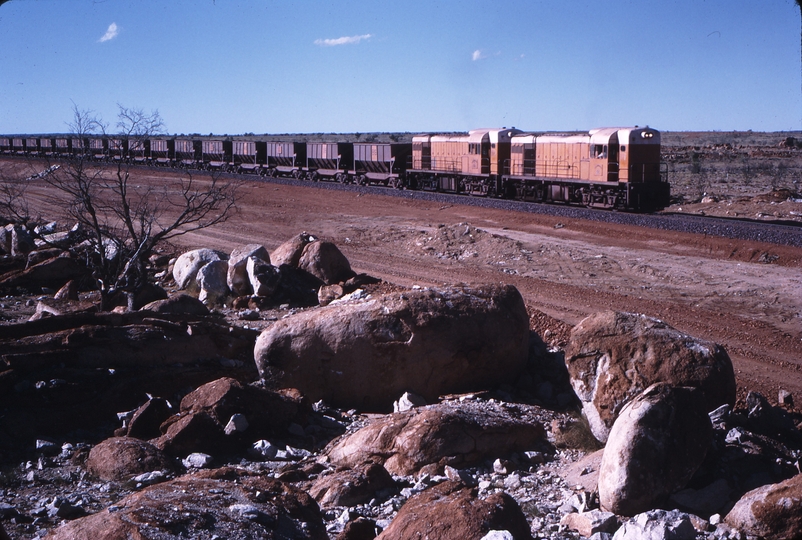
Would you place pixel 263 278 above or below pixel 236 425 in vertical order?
above

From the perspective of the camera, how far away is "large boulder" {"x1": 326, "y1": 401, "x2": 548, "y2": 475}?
24.1 ft

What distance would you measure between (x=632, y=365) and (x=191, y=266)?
41.3ft

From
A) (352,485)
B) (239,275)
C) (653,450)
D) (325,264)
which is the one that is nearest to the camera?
(653,450)

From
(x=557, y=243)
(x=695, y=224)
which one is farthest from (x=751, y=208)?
(x=557, y=243)

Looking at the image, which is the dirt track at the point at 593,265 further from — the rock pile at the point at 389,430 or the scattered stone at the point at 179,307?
the scattered stone at the point at 179,307

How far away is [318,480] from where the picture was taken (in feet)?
23.0

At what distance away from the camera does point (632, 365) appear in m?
8.14

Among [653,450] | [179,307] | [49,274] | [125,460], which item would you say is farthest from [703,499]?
[49,274]

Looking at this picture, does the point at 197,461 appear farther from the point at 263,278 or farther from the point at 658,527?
the point at 263,278

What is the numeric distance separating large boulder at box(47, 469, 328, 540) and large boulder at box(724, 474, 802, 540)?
3.23 meters

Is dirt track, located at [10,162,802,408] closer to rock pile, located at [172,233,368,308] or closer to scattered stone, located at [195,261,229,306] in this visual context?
rock pile, located at [172,233,368,308]

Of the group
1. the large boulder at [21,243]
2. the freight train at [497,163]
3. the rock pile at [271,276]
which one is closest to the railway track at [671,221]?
the freight train at [497,163]

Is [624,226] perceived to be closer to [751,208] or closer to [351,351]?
A: [751,208]

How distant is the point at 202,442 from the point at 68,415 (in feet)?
7.32
